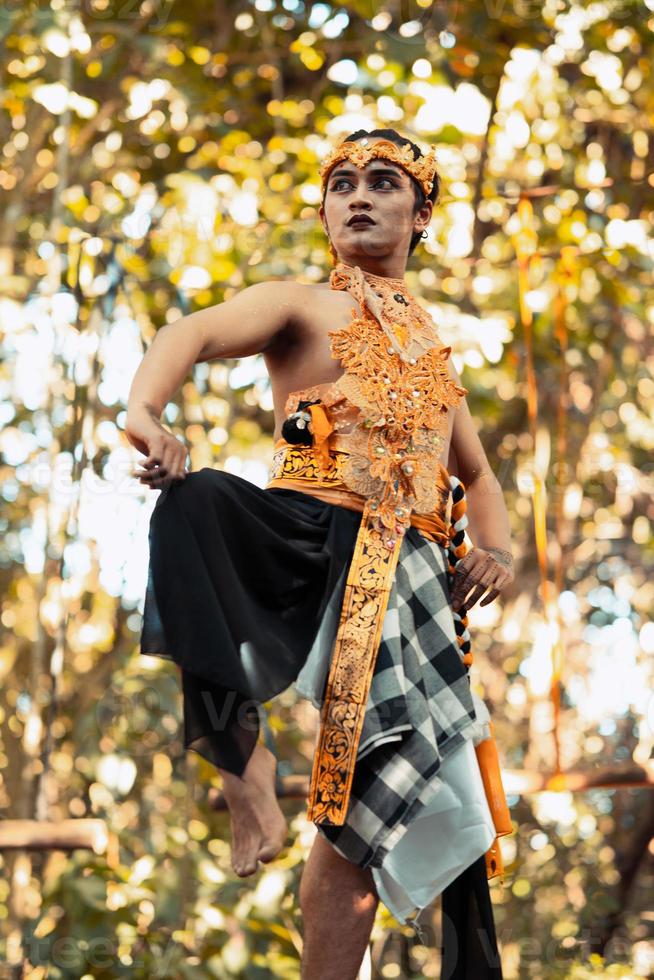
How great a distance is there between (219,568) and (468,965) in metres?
0.81

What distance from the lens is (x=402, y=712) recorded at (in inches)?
81.0

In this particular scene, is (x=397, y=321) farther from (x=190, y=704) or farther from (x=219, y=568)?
(x=190, y=704)

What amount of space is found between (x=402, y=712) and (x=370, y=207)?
0.89 meters

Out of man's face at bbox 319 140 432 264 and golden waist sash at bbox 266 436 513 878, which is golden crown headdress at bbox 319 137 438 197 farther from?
golden waist sash at bbox 266 436 513 878

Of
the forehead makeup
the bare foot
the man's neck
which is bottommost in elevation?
the bare foot

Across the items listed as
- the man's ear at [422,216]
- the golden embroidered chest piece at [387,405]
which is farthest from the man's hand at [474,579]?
the man's ear at [422,216]

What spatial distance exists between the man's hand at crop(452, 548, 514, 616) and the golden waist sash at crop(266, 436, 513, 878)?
56 mm

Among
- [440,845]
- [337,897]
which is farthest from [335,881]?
[440,845]

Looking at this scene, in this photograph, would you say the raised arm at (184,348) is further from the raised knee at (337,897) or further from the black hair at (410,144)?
the raised knee at (337,897)

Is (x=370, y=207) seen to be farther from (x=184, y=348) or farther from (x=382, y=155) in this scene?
(x=184, y=348)

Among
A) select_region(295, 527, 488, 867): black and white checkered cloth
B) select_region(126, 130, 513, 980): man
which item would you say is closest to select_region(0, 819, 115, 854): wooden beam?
select_region(126, 130, 513, 980): man

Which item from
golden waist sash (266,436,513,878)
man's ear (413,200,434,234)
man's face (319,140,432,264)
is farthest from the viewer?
man's ear (413,200,434,234)

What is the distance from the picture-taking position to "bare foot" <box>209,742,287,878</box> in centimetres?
193

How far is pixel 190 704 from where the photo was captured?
1982 millimetres
